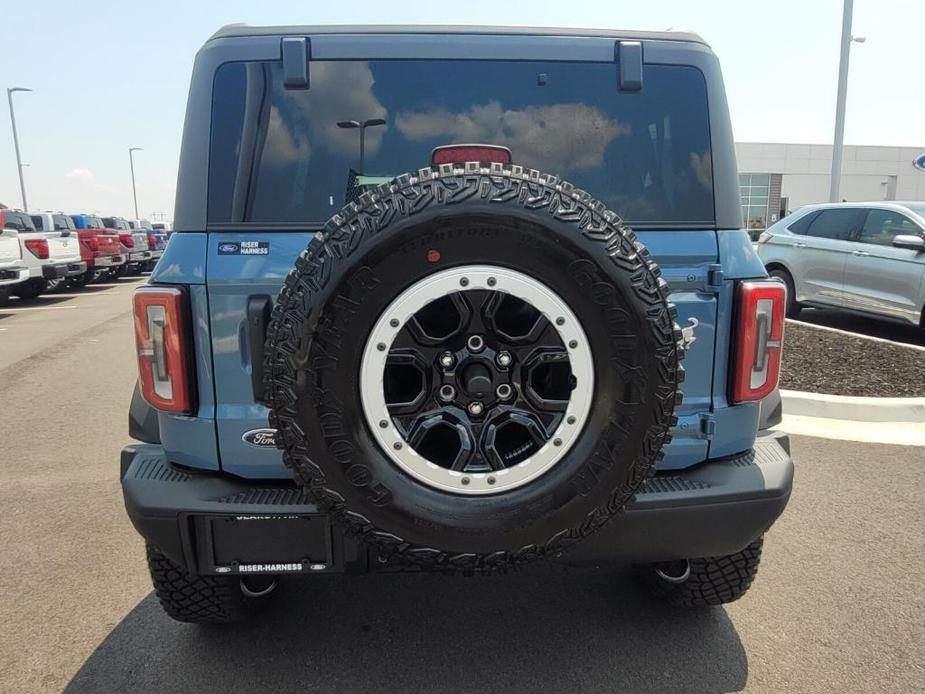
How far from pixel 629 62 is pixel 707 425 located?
3.98ft

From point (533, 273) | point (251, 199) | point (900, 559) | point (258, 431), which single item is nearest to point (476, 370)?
point (533, 273)

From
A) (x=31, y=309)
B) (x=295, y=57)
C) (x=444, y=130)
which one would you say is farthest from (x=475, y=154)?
(x=31, y=309)

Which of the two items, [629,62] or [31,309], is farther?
[31,309]

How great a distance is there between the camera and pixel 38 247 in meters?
13.5

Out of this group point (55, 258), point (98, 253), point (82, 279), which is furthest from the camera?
point (82, 279)

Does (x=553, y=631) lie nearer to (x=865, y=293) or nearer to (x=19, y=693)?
(x=19, y=693)

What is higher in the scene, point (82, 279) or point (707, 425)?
point (707, 425)

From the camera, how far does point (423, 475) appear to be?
1.84m

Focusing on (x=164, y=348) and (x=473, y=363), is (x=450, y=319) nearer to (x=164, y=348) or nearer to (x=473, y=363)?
(x=473, y=363)

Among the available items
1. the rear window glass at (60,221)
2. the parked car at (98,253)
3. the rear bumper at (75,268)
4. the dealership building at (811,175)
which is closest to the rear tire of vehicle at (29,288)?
the rear bumper at (75,268)

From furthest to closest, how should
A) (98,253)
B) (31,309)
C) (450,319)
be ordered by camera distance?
(98,253)
(31,309)
(450,319)

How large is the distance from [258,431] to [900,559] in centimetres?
301

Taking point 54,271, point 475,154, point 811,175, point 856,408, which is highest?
point 475,154

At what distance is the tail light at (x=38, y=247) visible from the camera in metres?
13.3
